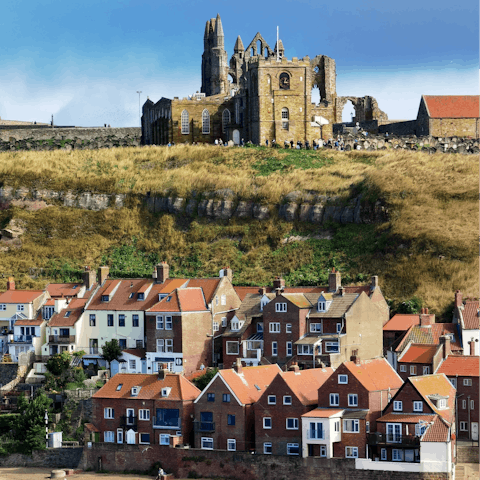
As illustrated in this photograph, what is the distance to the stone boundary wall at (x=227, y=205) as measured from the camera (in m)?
97.4

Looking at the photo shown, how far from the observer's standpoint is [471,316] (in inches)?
3095

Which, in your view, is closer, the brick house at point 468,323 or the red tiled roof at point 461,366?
the red tiled roof at point 461,366

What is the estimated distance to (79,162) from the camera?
112500 millimetres

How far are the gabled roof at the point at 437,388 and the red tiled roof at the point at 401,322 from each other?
11.5m

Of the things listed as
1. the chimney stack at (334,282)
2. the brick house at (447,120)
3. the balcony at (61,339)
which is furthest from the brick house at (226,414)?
the brick house at (447,120)

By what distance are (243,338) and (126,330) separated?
8.50 m

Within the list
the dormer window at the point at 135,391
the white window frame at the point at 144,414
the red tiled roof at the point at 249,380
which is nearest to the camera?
the red tiled roof at the point at 249,380

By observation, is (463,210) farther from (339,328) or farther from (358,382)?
(358,382)

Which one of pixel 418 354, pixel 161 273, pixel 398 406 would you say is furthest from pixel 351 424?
pixel 161 273

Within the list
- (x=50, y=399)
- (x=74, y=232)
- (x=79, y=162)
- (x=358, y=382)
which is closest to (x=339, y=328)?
(x=358, y=382)

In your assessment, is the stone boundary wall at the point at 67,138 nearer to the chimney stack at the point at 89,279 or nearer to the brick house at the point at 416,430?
the chimney stack at the point at 89,279

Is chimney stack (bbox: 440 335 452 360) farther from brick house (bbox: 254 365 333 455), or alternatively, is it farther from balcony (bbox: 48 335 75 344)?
balcony (bbox: 48 335 75 344)

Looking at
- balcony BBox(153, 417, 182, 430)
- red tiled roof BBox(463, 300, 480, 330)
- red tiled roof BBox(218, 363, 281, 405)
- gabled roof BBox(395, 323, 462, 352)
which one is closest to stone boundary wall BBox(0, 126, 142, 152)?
red tiled roof BBox(463, 300, 480, 330)

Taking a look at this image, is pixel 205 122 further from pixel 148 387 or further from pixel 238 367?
pixel 238 367
